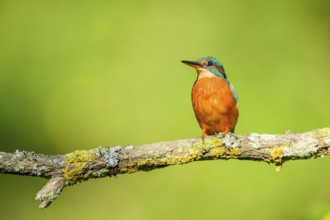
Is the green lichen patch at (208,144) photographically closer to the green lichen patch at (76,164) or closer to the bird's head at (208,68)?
the green lichen patch at (76,164)

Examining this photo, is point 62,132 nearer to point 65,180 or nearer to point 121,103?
point 121,103

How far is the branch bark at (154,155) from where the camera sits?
377 cm

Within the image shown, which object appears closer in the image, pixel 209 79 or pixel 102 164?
pixel 102 164

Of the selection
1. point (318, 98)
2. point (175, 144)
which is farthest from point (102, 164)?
point (318, 98)

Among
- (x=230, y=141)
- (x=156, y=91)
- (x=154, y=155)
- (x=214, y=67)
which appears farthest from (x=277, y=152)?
(x=156, y=91)

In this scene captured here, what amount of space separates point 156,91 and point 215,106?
160cm

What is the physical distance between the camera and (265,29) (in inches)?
304

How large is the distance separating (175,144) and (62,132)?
3.30 m

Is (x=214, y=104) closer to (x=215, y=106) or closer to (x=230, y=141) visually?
(x=215, y=106)

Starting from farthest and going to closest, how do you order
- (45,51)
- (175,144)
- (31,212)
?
1. (45,51)
2. (31,212)
3. (175,144)

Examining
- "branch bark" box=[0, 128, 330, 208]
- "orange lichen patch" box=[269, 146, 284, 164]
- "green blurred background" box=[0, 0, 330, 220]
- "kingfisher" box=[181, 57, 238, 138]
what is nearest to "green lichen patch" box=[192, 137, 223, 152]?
"branch bark" box=[0, 128, 330, 208]

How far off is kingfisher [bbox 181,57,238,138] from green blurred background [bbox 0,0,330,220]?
1075 mm

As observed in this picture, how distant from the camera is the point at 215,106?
542 centimetres

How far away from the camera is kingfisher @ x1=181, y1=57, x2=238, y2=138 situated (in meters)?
5.36
